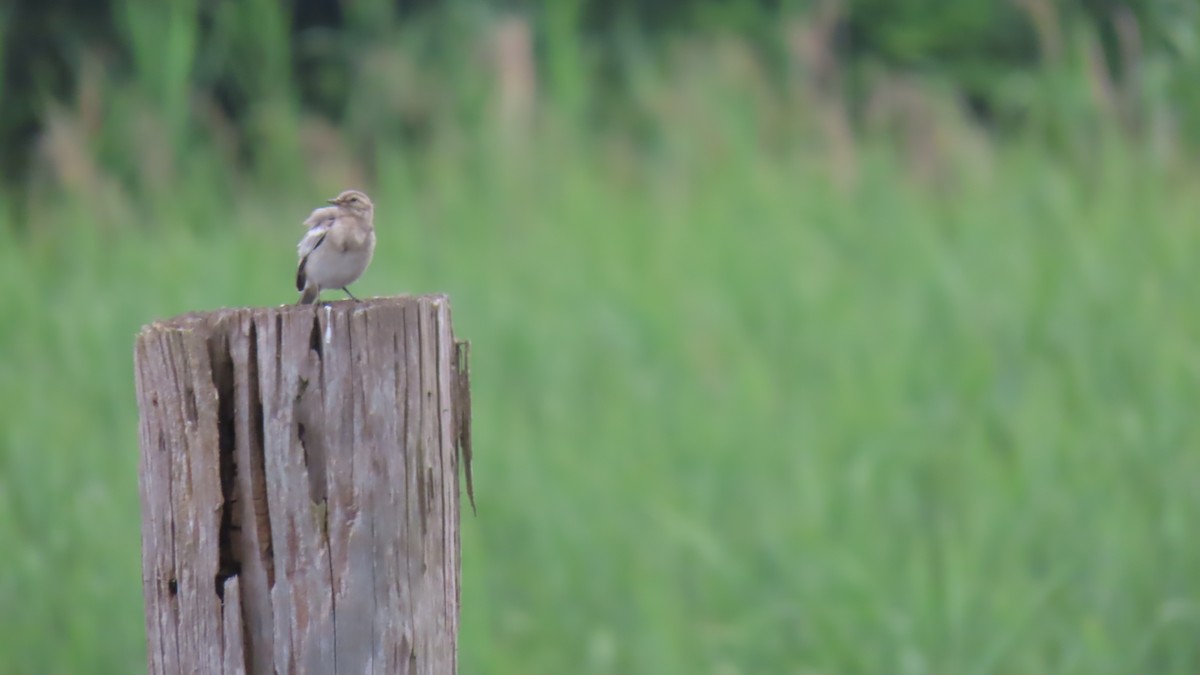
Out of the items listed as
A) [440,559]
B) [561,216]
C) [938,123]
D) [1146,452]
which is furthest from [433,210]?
[440,559]

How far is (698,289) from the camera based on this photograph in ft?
26.1

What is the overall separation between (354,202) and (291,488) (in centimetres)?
192

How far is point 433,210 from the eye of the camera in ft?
29.7

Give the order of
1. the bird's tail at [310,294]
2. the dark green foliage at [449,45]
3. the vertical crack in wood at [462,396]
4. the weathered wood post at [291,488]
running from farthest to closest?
the dark green foliage at [449,45] < the bird's tail at [310,294] < the vertical crack in wood at [462,396] < the weathered wood post at [291,488]

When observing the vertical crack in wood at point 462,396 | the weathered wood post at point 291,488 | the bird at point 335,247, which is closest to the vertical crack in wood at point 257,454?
the weathered wood post at point 291,488

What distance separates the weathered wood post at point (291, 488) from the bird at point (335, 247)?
154cm

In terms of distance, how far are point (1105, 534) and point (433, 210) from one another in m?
4.58

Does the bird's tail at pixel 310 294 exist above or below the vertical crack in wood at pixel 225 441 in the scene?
above

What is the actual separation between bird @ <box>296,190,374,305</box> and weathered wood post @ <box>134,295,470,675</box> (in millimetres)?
1539

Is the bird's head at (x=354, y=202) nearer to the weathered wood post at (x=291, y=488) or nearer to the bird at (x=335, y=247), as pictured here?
the bird at (x=335, y=247)

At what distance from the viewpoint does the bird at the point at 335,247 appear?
4355 mm

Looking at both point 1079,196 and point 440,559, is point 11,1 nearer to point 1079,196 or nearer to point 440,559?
point 1079,196

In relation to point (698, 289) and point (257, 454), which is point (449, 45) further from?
point (257, 454)

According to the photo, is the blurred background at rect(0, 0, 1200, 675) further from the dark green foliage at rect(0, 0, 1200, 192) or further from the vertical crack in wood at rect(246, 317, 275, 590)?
the vertical crack in wood at rect(246, 317, 275, 590)
